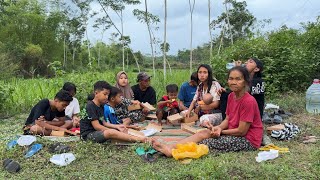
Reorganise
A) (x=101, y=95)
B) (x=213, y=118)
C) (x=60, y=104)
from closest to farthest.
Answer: (x=101, y=95) < (x=60, y=104) < (x=213, y=118)

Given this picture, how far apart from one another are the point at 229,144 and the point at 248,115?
399 mm

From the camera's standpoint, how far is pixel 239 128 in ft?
13.5

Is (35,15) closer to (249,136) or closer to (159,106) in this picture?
(159,106)

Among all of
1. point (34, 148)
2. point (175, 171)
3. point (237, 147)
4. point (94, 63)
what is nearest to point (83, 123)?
point (34, 148)

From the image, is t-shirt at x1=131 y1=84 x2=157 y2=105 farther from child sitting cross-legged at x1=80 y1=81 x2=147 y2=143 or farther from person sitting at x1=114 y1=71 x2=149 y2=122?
child sitting cross-legged at x1=80 y1=81 x2=147 y2=143

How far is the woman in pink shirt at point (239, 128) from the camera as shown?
409 centimetres

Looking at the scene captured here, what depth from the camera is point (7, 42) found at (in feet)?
84.5

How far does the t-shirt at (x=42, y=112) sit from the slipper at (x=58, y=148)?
2.82 feet

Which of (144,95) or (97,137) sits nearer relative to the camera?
(97,137)

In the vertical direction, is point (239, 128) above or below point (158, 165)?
above

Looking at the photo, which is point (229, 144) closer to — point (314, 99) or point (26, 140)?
point (26, 140)

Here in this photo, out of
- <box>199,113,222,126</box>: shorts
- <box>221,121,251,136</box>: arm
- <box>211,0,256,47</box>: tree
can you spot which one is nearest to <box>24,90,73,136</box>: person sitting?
<box>199,113,222,126</box>: shorts

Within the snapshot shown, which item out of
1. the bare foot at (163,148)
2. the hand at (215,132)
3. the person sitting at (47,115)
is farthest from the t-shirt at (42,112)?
the hand at (215,132)

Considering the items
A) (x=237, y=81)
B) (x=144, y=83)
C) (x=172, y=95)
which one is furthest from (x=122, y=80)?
(x=237, y=81)
